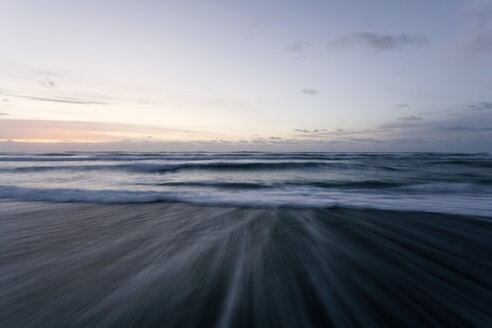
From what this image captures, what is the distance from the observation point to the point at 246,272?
162 cm

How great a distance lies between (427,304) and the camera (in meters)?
1.21

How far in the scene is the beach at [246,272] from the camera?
45.2 inches

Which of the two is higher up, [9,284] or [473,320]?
[473,320]

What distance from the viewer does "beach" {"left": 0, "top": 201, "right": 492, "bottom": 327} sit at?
115cm

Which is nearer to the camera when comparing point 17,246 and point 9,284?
point 9,284

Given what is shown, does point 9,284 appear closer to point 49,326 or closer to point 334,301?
point 49,326

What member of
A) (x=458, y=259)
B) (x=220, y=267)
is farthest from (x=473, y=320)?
(x=220, y=267)

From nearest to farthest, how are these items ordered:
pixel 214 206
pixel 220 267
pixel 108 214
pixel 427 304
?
1. pixel 427 304
2. pixel 220 267
3. pixel 108 214
4. pixel 214 206

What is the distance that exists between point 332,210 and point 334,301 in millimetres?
2472

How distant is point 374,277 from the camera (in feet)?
4.96

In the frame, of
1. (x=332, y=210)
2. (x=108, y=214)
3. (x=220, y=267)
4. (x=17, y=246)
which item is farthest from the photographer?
(x=332, y=210)

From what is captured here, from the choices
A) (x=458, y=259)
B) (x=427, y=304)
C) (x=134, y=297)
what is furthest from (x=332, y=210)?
(x=134, y=297)

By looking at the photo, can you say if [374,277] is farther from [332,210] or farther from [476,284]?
[332,210]

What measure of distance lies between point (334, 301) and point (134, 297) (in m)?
1.27
